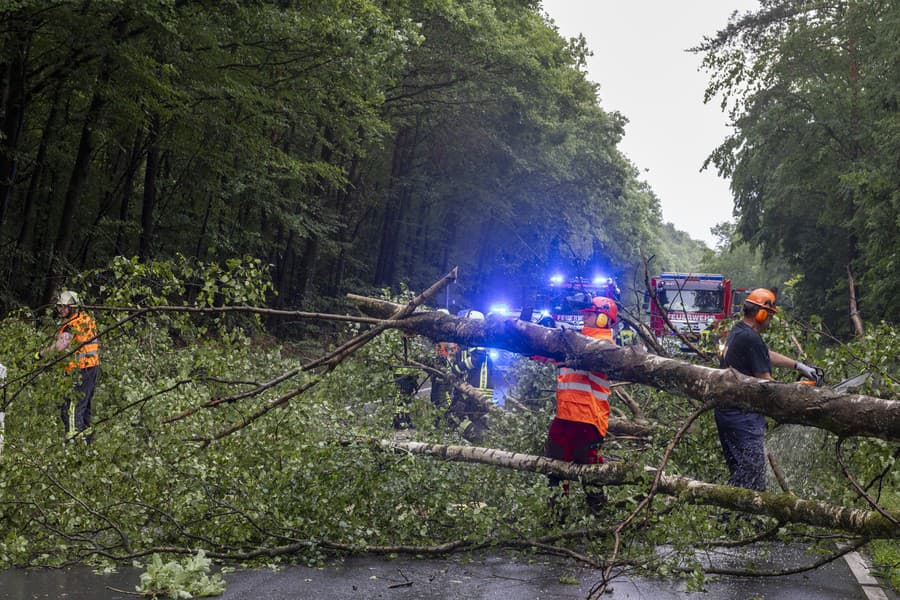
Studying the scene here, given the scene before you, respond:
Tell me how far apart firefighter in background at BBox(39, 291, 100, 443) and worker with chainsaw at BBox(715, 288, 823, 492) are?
4461mm

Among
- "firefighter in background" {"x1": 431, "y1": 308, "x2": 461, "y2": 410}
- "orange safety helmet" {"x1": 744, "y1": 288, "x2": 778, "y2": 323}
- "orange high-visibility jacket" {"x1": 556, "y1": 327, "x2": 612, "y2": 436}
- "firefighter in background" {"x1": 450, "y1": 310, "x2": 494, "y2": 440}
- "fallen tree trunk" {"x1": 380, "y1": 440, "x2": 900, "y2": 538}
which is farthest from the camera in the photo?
"firefighter in background" {"x1": 431, "y1": 308, "x2": 461, "y2": 410}

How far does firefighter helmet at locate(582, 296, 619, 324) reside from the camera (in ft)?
23.9

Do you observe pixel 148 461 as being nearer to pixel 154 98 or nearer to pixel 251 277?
pixel 251 277

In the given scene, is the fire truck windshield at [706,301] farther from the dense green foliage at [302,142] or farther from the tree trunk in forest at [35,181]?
the tree trunk in forest at [35,181]

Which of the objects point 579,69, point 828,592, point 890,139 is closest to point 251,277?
point 828,592

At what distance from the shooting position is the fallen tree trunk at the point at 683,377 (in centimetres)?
477

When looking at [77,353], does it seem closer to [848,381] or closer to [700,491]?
[700,491]

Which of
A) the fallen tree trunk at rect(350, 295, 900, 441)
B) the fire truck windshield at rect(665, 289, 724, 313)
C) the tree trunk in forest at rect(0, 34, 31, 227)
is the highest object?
the tree trunk in forest at rect(0, 34, 31, 227)

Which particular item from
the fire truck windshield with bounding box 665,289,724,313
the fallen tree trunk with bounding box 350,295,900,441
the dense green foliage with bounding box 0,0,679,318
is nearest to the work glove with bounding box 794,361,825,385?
the fallen tree trunk with bounding box 350,295,900,441

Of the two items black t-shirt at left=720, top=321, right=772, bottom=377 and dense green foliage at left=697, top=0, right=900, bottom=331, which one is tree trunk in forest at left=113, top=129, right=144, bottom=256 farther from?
black t-shirt at left=720, top=321, right=772, bottom=377

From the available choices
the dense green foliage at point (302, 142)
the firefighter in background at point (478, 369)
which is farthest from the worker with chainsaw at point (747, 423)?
the dense green foliage at point (302, 142)

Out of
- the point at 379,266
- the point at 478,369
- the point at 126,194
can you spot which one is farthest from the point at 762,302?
the point at 379,266

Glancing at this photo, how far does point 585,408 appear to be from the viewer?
730 cm

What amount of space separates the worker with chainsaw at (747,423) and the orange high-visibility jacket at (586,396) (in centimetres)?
85
